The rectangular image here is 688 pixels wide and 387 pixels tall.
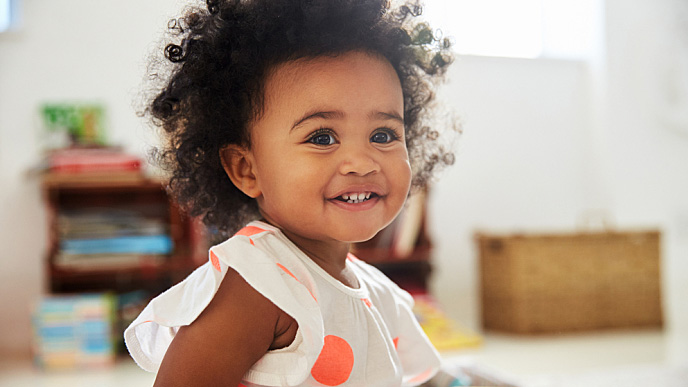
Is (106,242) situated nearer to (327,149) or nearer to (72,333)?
(72,333)

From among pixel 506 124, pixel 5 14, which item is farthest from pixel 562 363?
pixel 5 14

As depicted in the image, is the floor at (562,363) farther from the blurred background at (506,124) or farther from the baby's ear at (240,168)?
the baby's ear at (240,168)

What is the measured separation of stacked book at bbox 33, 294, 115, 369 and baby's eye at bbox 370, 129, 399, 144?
1.87 metres

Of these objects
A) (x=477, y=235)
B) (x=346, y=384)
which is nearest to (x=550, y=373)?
(x=477, y=235)

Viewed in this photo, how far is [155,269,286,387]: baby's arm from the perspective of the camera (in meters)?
0.53

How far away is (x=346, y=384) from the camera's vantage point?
24.3 inches

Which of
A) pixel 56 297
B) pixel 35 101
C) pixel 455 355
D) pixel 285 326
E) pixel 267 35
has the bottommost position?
pixel 455 355

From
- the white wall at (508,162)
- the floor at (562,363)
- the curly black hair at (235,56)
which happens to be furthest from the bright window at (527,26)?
the curly black hair at (235,56)

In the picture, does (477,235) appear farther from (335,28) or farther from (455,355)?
(335,28)

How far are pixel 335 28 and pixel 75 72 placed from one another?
228cm

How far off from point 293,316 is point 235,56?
0.88 feet

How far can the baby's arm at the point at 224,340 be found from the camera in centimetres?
53

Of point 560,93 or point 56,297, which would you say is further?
point 560,93

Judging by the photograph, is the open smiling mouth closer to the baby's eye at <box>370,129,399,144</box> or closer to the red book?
the baby's eye at <box>370,129,399,144</box>
